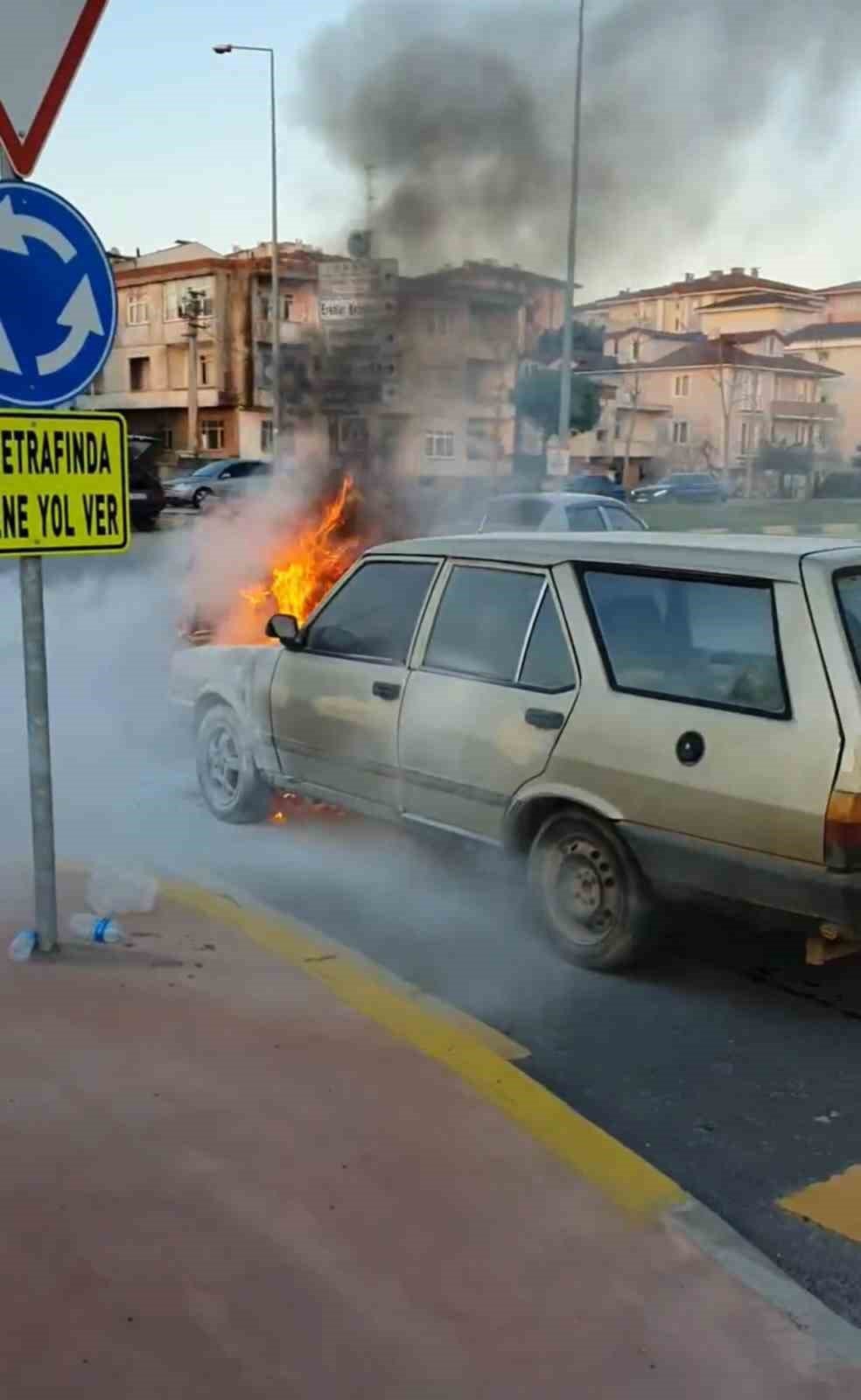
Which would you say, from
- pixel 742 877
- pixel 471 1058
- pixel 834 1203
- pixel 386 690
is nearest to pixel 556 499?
pixel 386 690

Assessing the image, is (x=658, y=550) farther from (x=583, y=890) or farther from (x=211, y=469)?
(x=211, y=469)

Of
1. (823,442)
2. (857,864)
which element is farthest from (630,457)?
(857,864)

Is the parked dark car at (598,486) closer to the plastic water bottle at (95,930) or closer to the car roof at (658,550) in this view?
the car roof at (658,550)

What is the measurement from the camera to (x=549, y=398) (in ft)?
61.9

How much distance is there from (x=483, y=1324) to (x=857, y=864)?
1841 millimetres

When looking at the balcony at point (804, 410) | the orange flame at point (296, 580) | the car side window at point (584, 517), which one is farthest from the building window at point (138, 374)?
the orange flame at point (296, 580)

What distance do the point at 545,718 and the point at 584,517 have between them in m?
8.72

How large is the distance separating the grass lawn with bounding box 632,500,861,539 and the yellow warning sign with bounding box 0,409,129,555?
1451cm

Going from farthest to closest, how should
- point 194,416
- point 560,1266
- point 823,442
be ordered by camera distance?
point 194,416, point 823,442, point 560,1266

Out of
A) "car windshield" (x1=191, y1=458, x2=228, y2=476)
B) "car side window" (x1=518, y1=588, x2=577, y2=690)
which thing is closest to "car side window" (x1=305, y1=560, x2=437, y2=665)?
"car side window" (x1=518, y1=588, x2=577, y2=690)

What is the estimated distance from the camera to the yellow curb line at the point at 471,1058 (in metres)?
3.08

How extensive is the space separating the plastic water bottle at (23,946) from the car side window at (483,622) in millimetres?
1795

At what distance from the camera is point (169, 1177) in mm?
→ 2916

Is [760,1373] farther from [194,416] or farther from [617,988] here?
[194,416]
